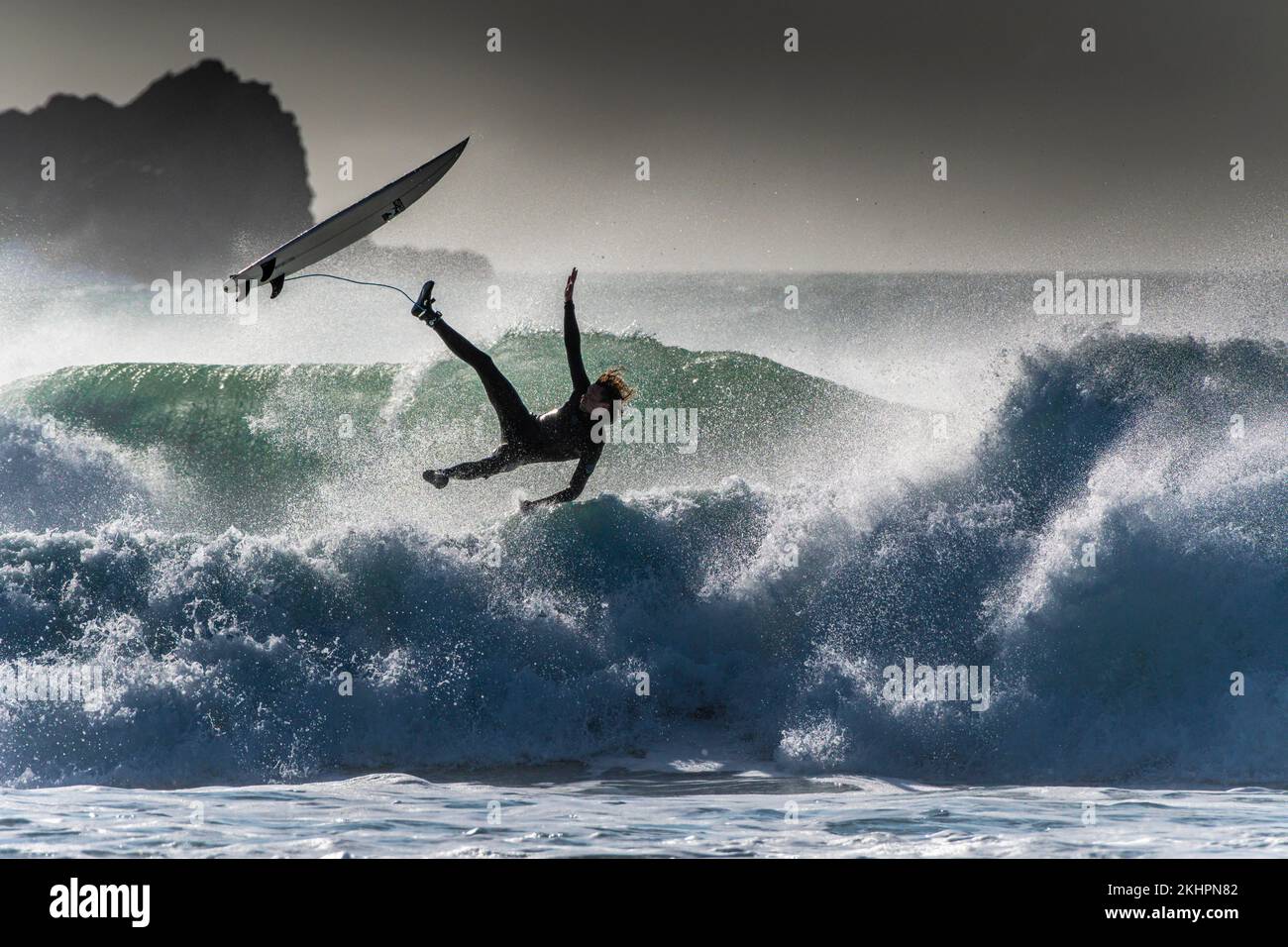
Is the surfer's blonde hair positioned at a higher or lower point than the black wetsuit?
higher

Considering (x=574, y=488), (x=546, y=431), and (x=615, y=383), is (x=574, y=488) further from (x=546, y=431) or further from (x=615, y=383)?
(x=615, y=383)

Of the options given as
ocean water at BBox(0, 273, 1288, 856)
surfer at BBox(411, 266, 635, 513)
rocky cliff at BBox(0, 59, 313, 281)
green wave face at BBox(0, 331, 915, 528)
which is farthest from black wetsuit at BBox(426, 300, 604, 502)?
rocky cliff at BBox(0, 59, 313, 281)

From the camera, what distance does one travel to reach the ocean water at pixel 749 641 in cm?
723

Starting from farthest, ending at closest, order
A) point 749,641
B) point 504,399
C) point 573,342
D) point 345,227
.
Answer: point 749,641 < point 345,227 < point 504,399 < point 573,342

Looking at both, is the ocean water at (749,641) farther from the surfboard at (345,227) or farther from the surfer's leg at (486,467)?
the surfboard at (345,227)

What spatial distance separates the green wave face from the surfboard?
18.6 feet

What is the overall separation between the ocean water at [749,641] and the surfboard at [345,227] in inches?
121

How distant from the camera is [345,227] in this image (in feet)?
21.6

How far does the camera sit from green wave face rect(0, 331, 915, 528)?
1300 centimetres

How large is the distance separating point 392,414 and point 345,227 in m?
6.91

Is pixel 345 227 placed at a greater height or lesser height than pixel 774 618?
greater

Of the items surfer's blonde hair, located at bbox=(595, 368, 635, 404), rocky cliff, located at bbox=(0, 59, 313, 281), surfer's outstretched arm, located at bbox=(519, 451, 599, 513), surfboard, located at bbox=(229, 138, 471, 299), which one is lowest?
surfer's outstretched arm, located at bbox=(519, 451, 599, 513)

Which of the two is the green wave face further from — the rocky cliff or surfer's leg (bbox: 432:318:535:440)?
surfer's leg (bbox: 432:318:535:440)

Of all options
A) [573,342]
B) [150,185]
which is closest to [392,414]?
[573,342]
